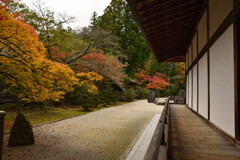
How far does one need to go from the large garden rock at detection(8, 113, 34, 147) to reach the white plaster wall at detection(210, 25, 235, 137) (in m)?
5.46

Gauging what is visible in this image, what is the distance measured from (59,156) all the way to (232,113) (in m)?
4.18

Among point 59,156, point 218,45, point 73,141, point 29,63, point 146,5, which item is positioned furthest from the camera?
point 29,63

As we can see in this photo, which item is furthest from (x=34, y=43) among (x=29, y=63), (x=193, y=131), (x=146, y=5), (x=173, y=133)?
(x=193, y=131)

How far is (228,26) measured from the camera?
9.11 feet

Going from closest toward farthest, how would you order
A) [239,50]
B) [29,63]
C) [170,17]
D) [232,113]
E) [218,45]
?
1. [239,50]
2. [232,113]
3. [218,45]
4. [170,17]
5. [29,63]

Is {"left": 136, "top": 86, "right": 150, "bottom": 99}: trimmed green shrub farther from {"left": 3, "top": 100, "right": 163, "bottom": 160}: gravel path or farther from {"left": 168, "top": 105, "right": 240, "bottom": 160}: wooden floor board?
{"left": 168, "top": 105, "right": 240, "bottom": 160}: wooden floor board

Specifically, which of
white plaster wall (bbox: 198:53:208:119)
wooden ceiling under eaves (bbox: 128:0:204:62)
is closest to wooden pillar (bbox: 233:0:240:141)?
wooden ceiling under eaves (bbox: 128:0:204:62)

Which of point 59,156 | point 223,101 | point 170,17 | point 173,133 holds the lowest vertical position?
point 59,156

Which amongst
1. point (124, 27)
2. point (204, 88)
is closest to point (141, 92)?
point (124, 27)

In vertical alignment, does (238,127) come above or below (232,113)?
below

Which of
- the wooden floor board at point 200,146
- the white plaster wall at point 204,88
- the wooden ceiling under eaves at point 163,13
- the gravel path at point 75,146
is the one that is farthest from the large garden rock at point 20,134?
the white plaster wall at point 204,88

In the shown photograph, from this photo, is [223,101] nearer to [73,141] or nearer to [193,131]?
[193,131]

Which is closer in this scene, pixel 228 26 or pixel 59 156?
pixel 228 26

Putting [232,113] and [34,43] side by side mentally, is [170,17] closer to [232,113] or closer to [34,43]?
[232,113]
